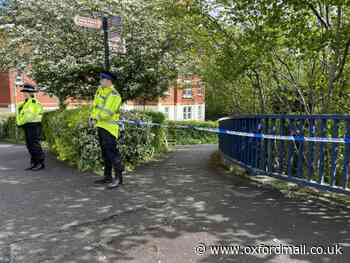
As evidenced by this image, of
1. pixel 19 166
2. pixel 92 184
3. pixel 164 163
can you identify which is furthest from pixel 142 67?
pixel 92 184

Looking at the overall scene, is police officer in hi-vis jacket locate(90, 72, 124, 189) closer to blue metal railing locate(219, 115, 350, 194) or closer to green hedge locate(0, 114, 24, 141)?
blue metal railing locate(219, 115, 350, 194)

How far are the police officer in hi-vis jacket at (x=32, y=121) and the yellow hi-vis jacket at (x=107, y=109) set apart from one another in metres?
1.85

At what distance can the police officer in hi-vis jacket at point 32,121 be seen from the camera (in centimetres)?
650

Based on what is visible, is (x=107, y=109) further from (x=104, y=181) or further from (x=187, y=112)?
(x=187, y=112)

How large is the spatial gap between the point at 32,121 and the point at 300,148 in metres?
4.95

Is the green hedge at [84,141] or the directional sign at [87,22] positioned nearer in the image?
the directional sign at [87,22]

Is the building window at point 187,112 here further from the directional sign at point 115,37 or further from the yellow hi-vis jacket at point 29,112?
the directional sign at point 115,37

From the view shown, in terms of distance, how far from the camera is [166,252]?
10.4 feet

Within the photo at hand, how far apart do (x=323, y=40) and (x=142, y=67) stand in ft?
17.2

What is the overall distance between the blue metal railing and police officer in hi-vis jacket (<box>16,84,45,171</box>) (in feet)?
13.1

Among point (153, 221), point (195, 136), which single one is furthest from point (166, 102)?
point (153, 221)

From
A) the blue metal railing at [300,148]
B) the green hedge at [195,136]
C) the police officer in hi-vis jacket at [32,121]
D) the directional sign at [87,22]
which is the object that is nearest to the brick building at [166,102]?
the green hedge at [195,136]

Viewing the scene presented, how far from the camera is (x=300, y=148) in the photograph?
489 centimetres

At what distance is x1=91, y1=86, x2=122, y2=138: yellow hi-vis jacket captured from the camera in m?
5.24
